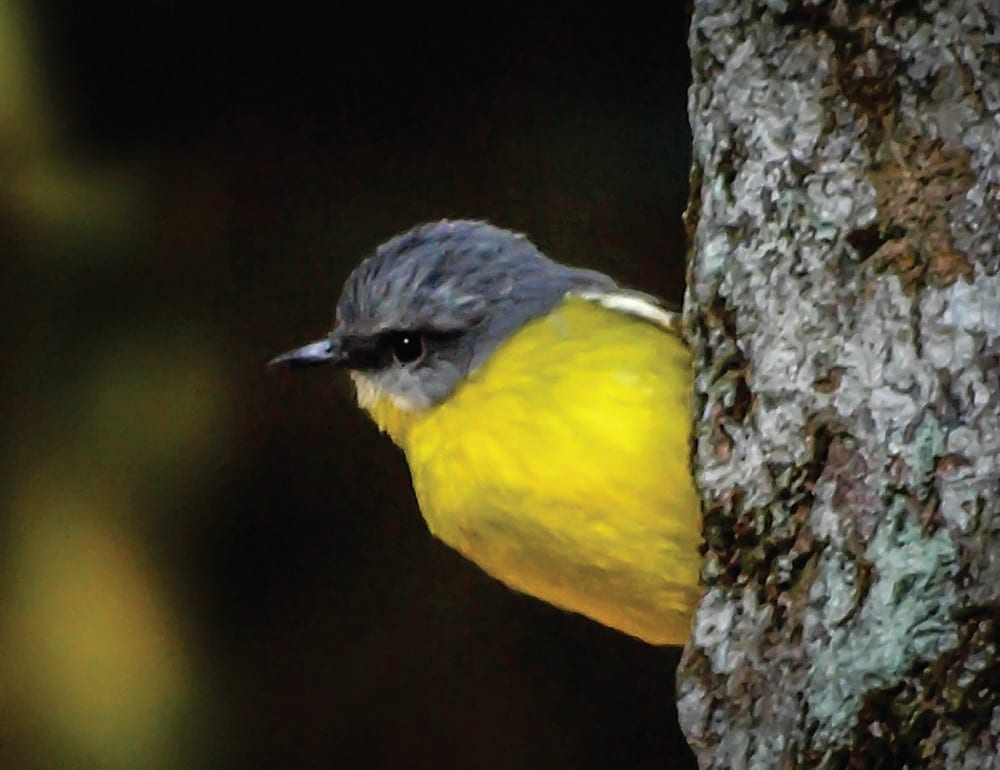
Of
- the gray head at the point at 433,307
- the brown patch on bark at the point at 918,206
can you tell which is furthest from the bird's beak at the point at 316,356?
the brown patch on bark at the point at 918,206

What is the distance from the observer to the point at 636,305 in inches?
39.1

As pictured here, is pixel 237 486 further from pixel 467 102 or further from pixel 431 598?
pixel 467 102

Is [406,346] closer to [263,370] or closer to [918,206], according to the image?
[263,370]

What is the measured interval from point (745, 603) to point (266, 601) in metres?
0.57

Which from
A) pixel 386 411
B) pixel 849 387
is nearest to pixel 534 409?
pixel 386 411

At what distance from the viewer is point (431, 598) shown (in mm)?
1165

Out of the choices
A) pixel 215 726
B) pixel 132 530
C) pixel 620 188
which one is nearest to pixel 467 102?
pixel 620 188

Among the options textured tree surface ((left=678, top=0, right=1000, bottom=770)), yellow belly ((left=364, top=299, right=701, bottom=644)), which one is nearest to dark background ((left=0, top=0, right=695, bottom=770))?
yellow belly ((left=364, top=299, right=701, bottom=644))

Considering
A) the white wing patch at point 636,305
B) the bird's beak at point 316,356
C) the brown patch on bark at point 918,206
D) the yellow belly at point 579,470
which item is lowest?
the yellow belly at point 579,470

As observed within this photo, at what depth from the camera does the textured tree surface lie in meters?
0.66

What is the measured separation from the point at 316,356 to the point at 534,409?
0.24m

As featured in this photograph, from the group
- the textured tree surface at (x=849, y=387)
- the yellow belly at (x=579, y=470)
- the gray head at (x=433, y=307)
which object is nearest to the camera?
the textured tree surface at (x=849, y=387)

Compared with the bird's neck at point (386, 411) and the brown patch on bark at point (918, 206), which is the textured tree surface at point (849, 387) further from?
the bird's neck at point (386, 411)

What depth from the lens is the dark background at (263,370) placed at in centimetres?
111
